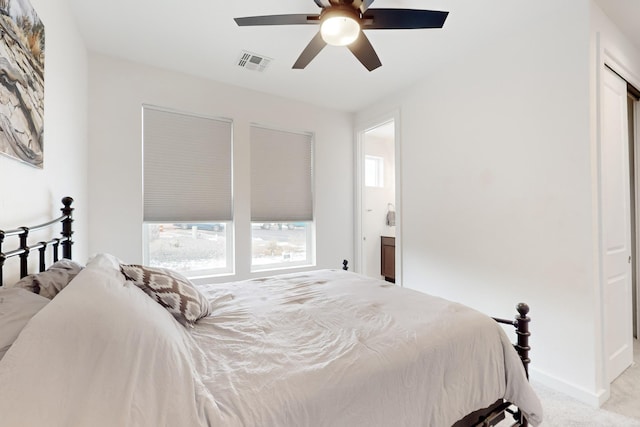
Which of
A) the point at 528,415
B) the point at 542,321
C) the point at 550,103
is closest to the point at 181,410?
the point at 528,415

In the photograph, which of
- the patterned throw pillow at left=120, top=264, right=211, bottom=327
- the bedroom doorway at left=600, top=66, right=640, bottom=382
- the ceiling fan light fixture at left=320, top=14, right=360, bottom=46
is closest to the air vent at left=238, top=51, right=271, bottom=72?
the ceiling fan light fixture at left=320, top=14, right=360, bottom=46

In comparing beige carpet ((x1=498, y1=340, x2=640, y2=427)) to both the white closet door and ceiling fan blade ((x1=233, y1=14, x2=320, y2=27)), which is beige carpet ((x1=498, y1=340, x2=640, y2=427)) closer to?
the white closet door

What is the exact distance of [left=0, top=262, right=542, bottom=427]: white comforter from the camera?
64cm

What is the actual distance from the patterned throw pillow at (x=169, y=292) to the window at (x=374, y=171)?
4340 millimetres

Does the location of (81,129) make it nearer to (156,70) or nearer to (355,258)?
(156,70)

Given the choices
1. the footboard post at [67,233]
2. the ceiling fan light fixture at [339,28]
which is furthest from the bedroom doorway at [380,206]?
the footboard post at [67,233]

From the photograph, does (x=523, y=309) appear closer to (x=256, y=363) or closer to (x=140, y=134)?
(x=256, y=363)

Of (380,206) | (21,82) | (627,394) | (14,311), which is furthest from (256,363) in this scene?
(380,206)

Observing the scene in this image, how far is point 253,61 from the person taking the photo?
9.12ft

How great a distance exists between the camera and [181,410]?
70 cm

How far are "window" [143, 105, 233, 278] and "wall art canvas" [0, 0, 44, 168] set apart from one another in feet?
4.40

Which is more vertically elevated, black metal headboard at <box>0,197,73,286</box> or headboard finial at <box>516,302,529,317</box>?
black metal headboard at <box>0,197,73,286</box>

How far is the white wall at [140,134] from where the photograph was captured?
2.64 metres

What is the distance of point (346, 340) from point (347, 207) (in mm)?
3025
